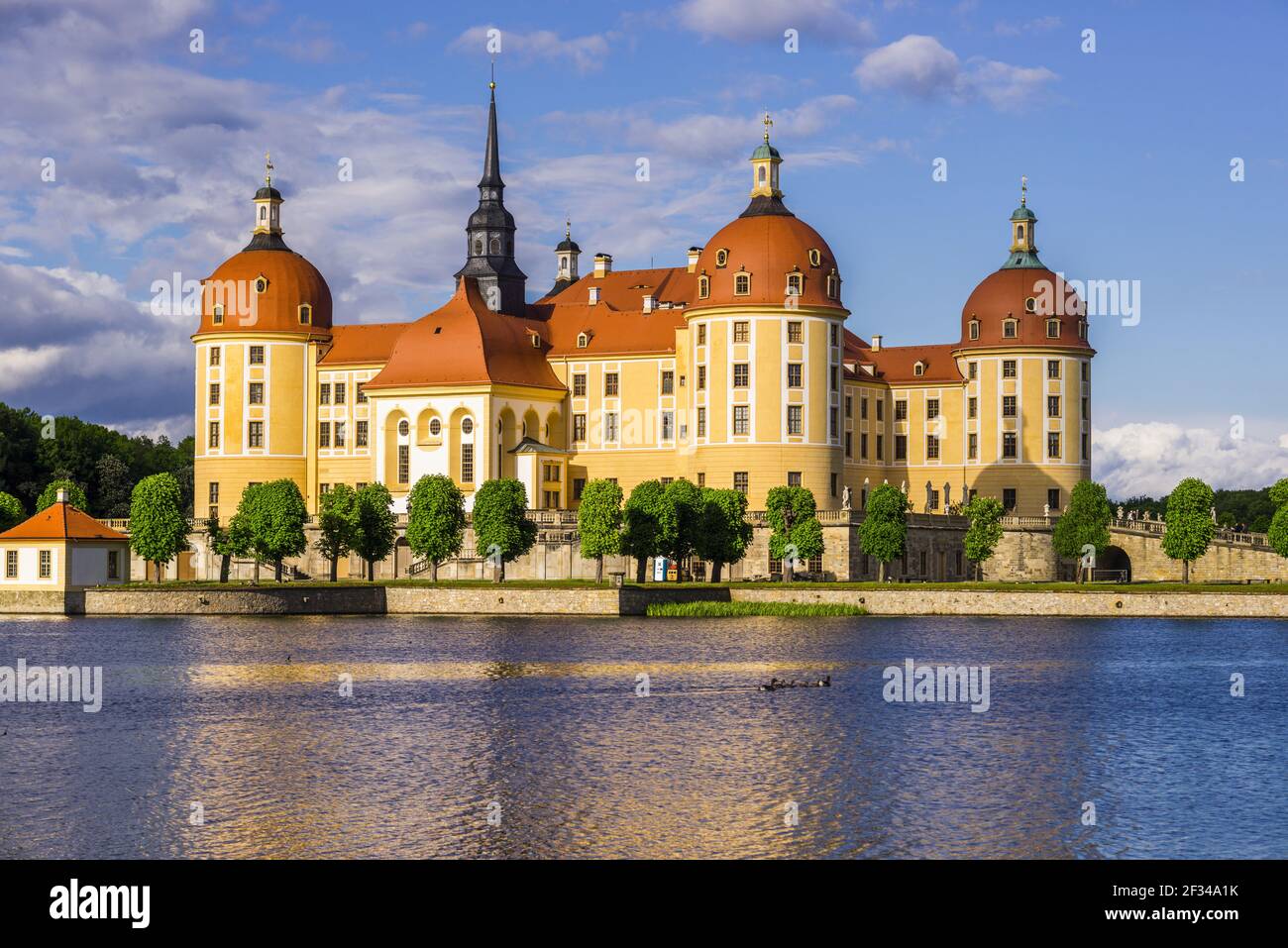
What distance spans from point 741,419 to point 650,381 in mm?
10045

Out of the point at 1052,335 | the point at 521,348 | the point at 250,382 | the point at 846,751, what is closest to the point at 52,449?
the point at 250,382

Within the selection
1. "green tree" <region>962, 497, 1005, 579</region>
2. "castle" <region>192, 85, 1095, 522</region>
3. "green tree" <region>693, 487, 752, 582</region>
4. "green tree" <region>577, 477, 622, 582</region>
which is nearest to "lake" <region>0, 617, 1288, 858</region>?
"green tree" <region>577, 477, 622, 582</region>

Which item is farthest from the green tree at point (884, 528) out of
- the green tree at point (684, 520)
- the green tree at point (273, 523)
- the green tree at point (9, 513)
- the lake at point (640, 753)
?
the green tree at point (9, 513)

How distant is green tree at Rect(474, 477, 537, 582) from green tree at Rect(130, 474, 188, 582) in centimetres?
1552

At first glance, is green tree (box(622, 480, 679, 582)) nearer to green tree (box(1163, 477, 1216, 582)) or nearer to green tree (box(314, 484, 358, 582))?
green tree (box(314, 484, 358, 582))

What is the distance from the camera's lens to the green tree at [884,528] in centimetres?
9038

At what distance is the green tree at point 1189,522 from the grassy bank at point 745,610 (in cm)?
2210

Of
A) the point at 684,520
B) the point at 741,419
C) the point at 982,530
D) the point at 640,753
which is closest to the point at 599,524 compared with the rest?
the point at 684,520

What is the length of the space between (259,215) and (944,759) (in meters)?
90.9

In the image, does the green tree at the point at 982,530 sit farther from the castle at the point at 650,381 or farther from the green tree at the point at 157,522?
the green tree at the point at 157,522

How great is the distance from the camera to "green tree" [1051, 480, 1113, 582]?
327 feet

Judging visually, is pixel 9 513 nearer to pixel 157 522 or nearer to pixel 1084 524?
pixel 157 522

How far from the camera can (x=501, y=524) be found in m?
90.3
